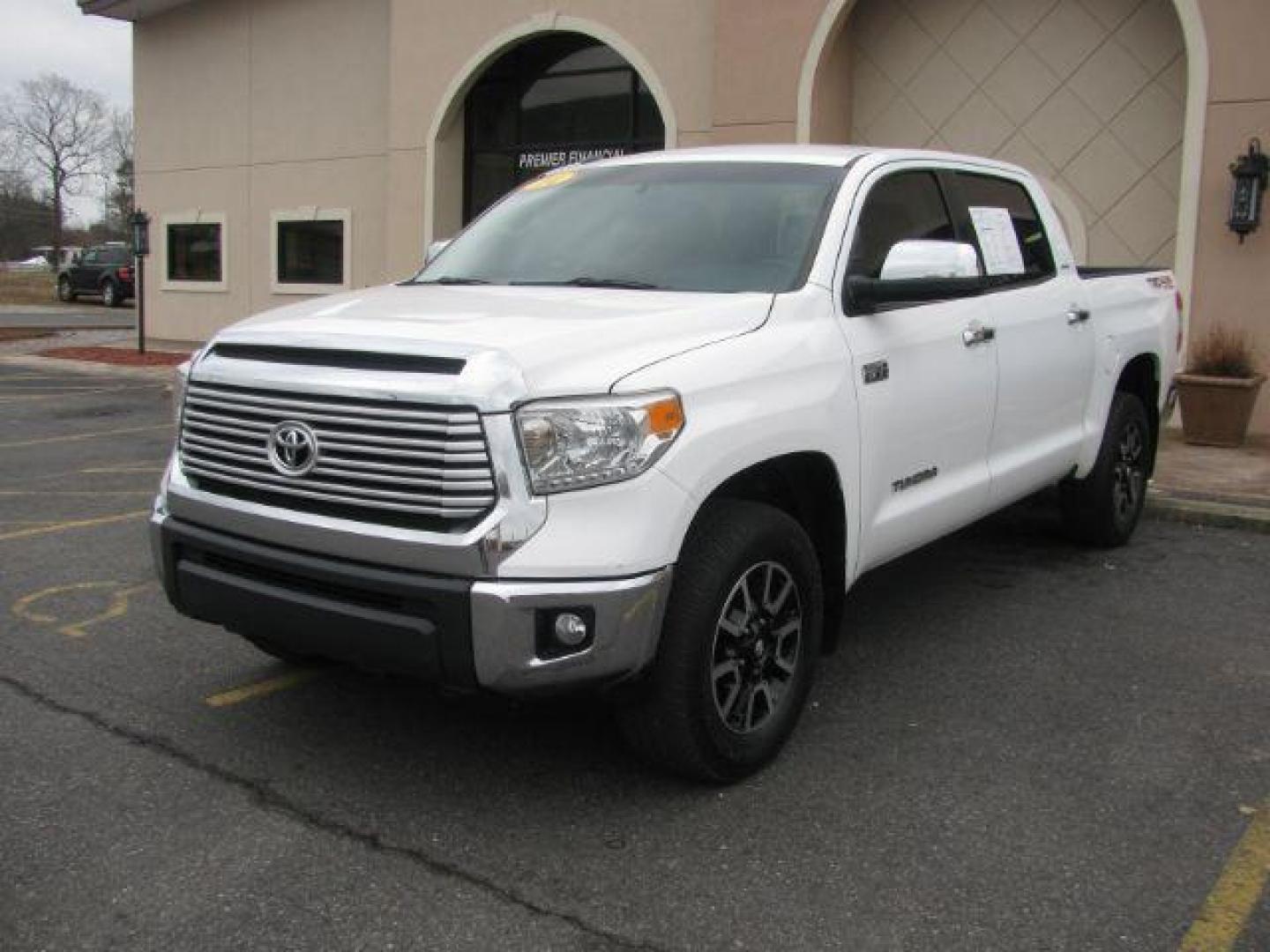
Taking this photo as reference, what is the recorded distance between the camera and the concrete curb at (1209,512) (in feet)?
23.9

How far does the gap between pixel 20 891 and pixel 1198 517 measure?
6.71 metres

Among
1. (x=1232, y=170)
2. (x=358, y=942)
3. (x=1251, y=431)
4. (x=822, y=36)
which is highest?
(x=822, y=36)

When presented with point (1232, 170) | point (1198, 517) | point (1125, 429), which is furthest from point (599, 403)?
point (1232, 170)

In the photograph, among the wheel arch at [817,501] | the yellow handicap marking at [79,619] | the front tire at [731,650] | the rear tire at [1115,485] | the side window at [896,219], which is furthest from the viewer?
the rear tire at [1115,485]

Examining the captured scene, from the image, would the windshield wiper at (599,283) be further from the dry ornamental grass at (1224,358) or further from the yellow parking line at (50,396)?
the yellow parking line at (50,396)

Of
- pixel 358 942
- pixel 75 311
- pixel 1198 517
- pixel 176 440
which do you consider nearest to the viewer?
pixel 358 942

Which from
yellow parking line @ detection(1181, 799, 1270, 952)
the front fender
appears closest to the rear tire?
the front fender

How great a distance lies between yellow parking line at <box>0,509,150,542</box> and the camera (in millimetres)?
6887

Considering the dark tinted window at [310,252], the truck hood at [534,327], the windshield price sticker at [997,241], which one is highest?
the dark tinted window at [310,252]

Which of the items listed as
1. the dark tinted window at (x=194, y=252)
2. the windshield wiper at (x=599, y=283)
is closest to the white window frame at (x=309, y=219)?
the dark tinted window at (x=194, y=252)

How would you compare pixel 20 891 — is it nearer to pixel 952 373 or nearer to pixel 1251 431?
pixel 952 373

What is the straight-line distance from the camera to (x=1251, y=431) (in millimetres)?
10648

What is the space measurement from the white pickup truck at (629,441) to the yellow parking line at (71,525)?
3.47 meters

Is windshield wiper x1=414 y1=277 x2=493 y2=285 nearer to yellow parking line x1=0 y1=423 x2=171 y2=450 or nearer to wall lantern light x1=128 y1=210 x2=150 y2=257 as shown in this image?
yellow parking line x1=0 y1=423 x2=171 y2=450
